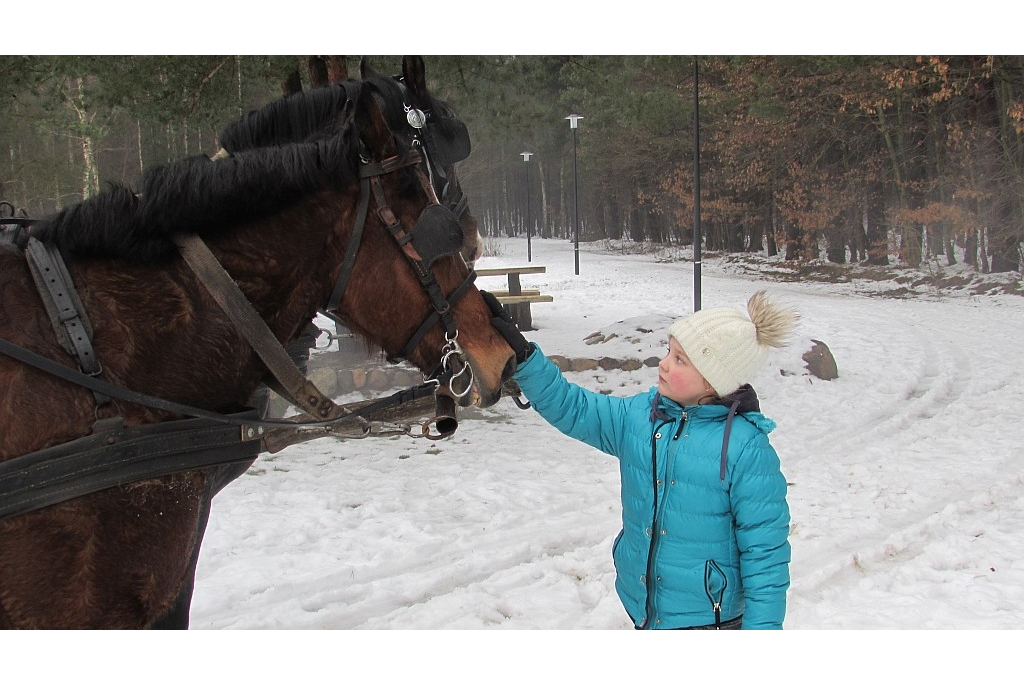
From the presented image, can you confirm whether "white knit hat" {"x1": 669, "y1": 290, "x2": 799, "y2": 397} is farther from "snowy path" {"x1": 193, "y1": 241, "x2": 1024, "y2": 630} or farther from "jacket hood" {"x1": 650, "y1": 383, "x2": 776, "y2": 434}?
"snowy path" {"x1": 193, "y1": 241, "x2": 1024, "y2": 630}

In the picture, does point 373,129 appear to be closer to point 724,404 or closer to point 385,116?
point 385,116

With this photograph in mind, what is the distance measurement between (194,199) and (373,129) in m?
0.46

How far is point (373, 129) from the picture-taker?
185 cm

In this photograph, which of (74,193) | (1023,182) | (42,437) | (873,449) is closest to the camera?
(42,437)

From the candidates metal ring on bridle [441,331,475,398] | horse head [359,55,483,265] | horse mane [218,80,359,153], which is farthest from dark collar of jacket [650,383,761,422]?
horse mane [218,80,359,153]

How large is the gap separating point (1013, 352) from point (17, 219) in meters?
10.9

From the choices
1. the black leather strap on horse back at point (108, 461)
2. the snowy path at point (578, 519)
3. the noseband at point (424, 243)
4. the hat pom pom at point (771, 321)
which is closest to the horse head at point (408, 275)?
the noseband at point (424, 243)

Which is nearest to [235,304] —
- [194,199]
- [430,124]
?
[194,199]

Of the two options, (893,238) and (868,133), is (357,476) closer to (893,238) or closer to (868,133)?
(868,133)

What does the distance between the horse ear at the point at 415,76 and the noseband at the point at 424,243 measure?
7.5 inches

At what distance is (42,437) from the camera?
1626mm

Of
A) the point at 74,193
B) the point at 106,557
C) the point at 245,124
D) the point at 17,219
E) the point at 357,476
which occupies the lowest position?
the point at 357,476

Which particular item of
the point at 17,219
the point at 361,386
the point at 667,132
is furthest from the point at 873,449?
the point at 667,132

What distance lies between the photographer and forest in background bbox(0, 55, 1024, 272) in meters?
6.87
